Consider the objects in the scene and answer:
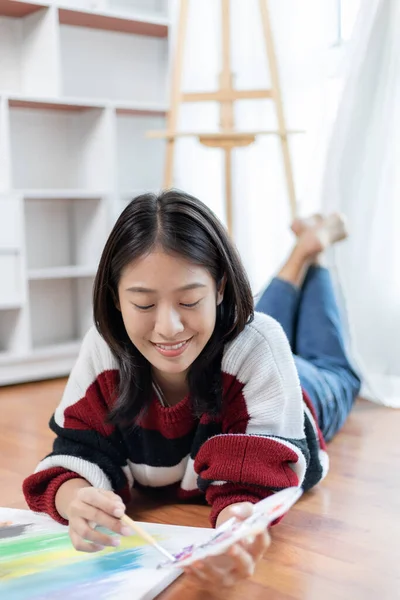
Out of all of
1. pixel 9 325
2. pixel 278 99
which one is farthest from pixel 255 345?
pixel 9 325

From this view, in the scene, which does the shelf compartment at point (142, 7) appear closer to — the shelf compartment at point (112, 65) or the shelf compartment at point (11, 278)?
the shelf compartment at point (112, 65)

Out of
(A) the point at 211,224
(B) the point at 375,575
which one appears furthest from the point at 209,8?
(B) the point at 375,575

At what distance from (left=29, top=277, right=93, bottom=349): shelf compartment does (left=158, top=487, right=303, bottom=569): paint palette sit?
205cm

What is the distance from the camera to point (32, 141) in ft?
9.03

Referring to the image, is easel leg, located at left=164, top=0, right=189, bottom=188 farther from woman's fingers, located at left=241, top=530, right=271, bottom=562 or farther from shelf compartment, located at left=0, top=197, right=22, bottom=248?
woman's fingers, located at left=241, top=530, right=271, bottom=562

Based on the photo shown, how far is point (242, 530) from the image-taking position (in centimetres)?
75

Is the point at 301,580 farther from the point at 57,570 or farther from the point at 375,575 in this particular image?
the point at 57,570

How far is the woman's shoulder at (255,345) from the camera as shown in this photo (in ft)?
3.72

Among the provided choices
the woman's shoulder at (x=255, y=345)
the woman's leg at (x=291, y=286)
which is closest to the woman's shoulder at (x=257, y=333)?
the woman's shoulder at (x=255, y=345)

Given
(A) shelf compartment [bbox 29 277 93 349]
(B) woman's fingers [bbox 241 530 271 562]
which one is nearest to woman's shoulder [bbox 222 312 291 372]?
(B) woman's fingers [bbox 241 530 271 562]

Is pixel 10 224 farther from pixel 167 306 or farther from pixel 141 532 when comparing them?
pixel 141 532

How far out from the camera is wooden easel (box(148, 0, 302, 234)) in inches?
91.7

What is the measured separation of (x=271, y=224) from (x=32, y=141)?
0.92 metres

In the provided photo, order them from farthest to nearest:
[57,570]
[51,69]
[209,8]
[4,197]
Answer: [209,8] → [51,69] → [4,197] → [57,570]
